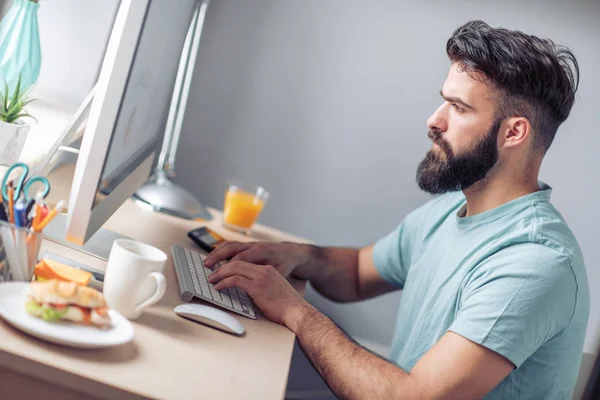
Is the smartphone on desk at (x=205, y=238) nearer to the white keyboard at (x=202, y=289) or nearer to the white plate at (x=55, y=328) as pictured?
the white keyboard at (x=202, y=289)

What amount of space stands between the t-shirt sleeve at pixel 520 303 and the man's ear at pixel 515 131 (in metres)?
0.26

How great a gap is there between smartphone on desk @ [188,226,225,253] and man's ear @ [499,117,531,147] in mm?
631

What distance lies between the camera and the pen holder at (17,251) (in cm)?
89

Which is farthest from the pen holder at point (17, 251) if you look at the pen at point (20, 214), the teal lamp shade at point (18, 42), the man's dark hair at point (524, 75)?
the man's dark hair at point (524, 75)

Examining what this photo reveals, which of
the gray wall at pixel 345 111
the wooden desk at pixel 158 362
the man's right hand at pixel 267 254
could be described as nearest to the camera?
→ the wooden desk at pixel 158 362

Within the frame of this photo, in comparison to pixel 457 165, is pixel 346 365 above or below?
below

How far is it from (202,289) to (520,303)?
0.51m

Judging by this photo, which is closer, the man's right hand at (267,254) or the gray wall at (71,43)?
the man's right hand at (267,254)

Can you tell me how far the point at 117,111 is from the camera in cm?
91

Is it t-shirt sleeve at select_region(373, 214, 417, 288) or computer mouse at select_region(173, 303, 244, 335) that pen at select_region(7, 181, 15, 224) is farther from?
t-shirt sleeve at select_region(373, 214, 417, 288)

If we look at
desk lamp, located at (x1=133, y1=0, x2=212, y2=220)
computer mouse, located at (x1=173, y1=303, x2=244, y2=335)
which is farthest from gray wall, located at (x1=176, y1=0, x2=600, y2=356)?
computer mouse, located at (x1=173, y1=303, x2=244, y2=335)

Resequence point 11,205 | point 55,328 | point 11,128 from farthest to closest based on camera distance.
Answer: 1. point 11,128
2. point 11,205
3. point 55,328

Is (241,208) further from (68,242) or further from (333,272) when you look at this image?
(68,242)

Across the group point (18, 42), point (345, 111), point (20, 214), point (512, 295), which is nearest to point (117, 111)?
point (20, 214)
